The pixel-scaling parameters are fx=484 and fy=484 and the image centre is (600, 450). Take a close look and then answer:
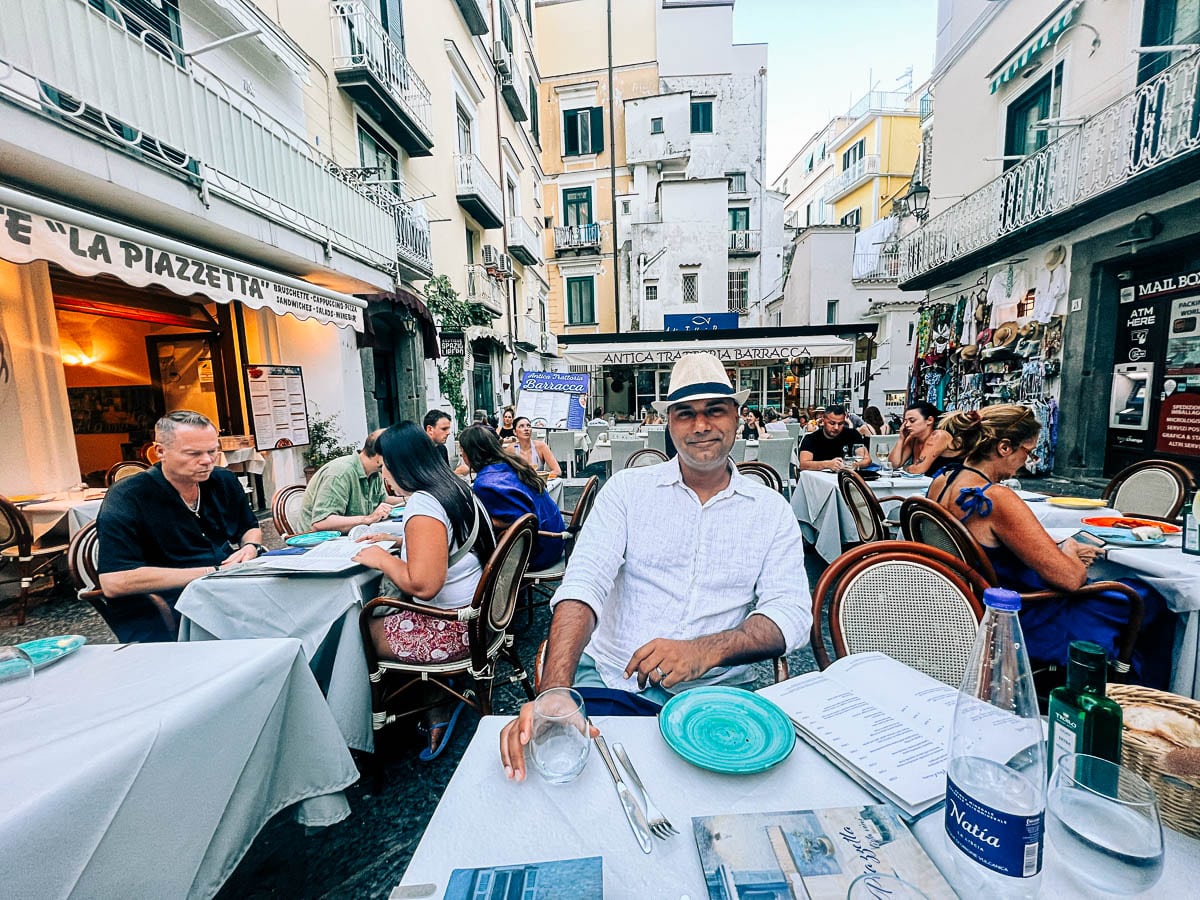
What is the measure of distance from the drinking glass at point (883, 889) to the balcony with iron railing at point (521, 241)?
1811 cm

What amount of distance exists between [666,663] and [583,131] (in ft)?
85.9

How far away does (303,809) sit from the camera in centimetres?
172

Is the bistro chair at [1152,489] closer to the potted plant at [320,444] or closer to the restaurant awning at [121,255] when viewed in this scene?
the restaurant awning at [121,255]

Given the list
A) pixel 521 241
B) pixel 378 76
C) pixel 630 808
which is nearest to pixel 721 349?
pixel 378 76

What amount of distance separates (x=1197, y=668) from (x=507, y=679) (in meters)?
3.29

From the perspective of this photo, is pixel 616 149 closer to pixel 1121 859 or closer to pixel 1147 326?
pixel 1147 326

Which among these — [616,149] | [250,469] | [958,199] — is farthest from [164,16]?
[616,149]

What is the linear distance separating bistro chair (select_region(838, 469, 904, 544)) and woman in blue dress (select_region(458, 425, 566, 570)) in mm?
2300

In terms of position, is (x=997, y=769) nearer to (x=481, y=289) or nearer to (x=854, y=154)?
(x=481, y=289)

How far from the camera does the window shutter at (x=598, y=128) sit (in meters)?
22.2

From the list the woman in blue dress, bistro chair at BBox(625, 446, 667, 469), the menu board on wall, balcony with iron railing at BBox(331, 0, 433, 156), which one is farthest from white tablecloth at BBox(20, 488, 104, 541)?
balcony with iron railing at BBox(331, 0, 433, 156)

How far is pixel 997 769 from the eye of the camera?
0.81 m

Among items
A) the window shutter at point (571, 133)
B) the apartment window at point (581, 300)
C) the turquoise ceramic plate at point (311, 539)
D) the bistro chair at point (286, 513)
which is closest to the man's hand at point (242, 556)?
the turquoise ceramic plate at point (311, 539)

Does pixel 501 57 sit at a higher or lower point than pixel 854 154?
lower
